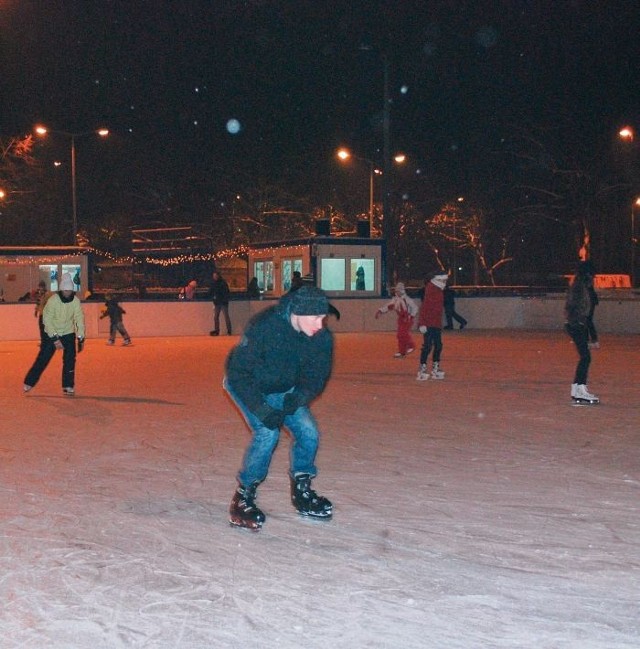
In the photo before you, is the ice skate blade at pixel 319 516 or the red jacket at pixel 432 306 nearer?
the ice skate blade at pixel 319 516

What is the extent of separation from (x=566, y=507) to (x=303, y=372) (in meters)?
2.18

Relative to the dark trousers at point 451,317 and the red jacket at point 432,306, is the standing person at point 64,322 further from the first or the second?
the dark trousers at point 451,317

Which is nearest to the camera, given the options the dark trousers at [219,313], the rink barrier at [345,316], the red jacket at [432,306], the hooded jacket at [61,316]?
the hooded jacket at [61,316]

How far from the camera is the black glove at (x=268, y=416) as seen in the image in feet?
19.8

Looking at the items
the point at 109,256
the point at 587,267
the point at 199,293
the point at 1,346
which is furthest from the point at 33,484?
the point at 109,256

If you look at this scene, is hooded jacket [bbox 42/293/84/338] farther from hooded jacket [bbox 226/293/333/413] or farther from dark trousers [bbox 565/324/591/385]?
hooded jacket [bbox 226/293/333/413]

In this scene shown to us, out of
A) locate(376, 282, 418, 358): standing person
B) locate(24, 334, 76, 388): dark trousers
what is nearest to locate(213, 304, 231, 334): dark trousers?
locate(376, 282, 418, 358): standing person

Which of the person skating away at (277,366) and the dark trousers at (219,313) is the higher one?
the person skating away at (277,366)

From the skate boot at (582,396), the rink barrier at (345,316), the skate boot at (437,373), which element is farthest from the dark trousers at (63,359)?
the rink barrier at (345,316)

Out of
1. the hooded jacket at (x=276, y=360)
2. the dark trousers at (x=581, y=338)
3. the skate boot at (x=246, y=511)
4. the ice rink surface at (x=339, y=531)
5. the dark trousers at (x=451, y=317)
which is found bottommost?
the dark trousers at (x=451, y=317)

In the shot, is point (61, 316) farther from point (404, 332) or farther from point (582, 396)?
point (404, 332)

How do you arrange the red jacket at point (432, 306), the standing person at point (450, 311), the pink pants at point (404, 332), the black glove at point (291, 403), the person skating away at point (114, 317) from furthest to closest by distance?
1. the standing person at point (450, 311)
2. the person skating away at point (114, 317)
3. the pink pants at point (404, 332)
4. the red jacket at point (432, 306)
5. the black glove at point (291, 403)

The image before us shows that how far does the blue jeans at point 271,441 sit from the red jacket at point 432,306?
8.98 meters

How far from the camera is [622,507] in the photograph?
7.03m
